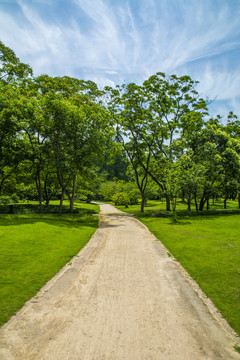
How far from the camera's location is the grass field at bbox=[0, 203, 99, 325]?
18.8ft

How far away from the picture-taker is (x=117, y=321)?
4590 mm

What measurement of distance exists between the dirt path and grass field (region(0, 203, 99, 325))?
1.44 feet

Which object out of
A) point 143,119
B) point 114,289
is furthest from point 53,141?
point 114,289

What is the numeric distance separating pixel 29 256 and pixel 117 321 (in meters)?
6.01

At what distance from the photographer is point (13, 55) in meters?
23.4

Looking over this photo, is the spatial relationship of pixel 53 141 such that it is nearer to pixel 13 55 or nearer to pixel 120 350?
pixel 13 55

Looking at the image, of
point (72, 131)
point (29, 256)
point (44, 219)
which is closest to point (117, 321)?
point (29, 256)

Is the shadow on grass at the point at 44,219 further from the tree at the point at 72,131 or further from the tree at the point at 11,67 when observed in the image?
the tree at the point at 11,67

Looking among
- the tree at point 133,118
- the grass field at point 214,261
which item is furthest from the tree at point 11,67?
the grass field at point 214,261

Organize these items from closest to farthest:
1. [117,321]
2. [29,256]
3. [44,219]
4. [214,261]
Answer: [117,321] → [214,261] → [29,256] → [44,219]

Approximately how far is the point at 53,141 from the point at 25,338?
1980 cm

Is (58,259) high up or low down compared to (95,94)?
down

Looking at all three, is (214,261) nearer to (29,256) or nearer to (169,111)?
(29,256)

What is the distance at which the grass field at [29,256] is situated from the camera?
5727mm
